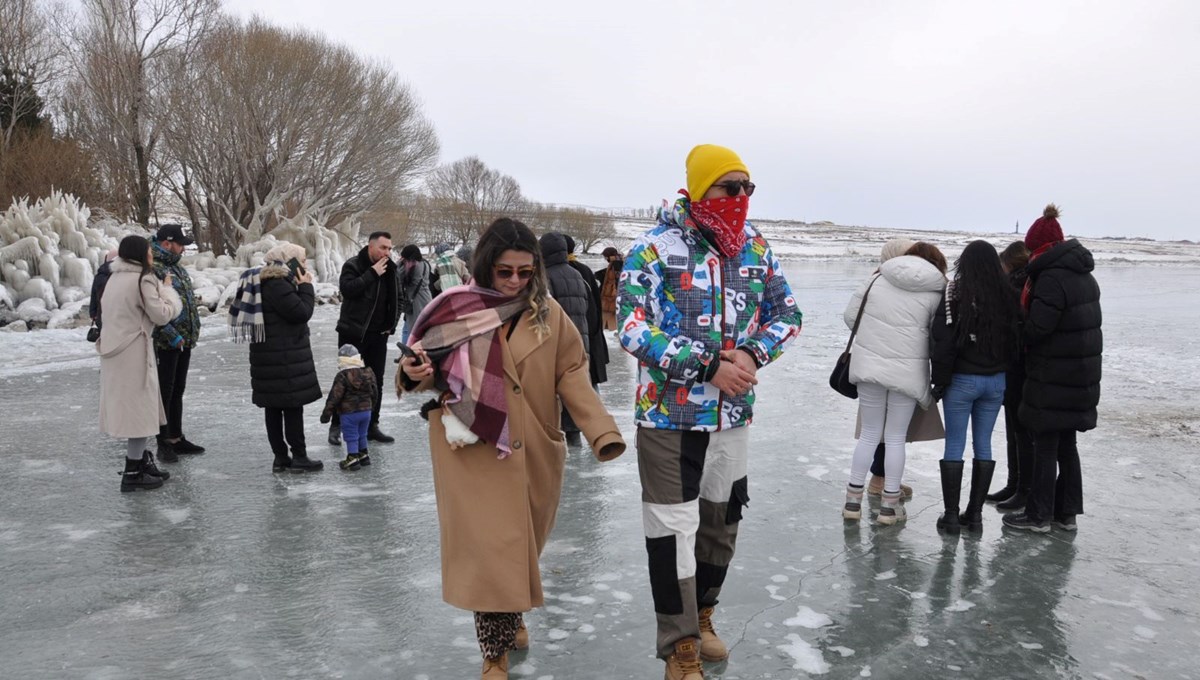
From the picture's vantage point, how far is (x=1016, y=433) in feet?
19.3

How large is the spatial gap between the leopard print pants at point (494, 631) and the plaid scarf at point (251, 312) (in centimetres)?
370

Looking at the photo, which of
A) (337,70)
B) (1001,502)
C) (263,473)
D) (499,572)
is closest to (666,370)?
(499,572)

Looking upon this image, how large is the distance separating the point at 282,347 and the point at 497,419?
3.67 meters

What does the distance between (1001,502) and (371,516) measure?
4227 mm

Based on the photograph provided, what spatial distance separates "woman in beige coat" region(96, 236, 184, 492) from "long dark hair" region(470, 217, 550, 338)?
3.74 metres

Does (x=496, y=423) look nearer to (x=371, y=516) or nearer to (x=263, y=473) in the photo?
(x=371, y=516)

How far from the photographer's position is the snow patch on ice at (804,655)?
3535 millimetres

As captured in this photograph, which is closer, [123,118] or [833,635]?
[833,635]

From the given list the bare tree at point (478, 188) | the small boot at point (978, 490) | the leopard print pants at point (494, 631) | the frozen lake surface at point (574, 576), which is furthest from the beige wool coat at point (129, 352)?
the bare tree at point (478, 188)

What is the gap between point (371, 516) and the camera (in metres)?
5.50

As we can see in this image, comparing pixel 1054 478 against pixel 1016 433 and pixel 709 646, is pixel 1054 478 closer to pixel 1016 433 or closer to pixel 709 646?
pixel 1016 433

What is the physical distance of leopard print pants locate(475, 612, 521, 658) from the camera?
10.9ft

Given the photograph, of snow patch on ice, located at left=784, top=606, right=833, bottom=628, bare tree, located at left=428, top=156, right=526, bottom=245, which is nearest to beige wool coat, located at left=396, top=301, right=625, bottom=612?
snow patch on ice, located at left=784, top=606, right=833, bottom=628

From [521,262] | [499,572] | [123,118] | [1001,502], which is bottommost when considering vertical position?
[1001,502]
